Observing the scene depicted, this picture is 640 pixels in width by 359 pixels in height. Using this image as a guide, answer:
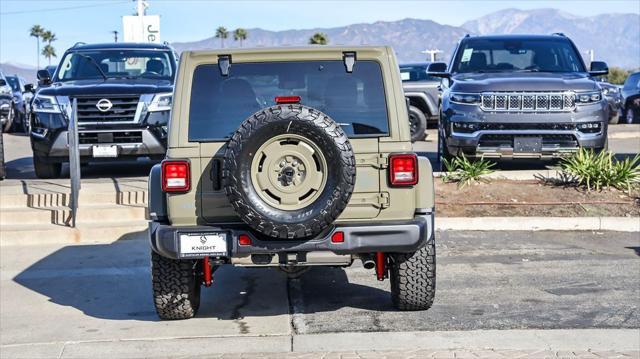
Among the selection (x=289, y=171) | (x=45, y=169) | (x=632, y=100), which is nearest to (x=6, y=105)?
(x=45, y=169)

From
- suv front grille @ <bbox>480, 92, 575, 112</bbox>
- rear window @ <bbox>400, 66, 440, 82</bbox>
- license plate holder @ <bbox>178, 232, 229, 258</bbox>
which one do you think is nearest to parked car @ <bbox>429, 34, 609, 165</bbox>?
suv front grille @ <bbox>480, 92, 575, 112</bbox>

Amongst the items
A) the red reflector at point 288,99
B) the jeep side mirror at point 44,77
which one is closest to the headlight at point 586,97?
the red reflector at point 288,99

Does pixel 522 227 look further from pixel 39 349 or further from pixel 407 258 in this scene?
pixel 39 349

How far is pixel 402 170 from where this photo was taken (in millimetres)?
5855

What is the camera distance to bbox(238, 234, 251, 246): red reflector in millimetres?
5777

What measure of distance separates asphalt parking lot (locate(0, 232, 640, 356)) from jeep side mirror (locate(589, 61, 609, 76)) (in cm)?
309

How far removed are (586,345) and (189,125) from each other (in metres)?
2.88

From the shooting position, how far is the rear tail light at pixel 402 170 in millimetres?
5844

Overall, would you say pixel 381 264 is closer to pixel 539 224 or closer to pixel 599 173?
pixel 539 224

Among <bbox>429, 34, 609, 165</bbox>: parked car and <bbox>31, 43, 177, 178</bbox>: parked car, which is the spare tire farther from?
<bbox>31, 43, 177, 178</bbox>: parked car

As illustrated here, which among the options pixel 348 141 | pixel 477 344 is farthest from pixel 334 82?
pixel 477 344

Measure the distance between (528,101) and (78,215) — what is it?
5393 mm

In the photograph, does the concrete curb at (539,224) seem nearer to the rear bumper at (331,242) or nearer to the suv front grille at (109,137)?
the rear bumper at (331,242)

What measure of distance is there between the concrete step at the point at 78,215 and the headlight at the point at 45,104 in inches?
83.8
